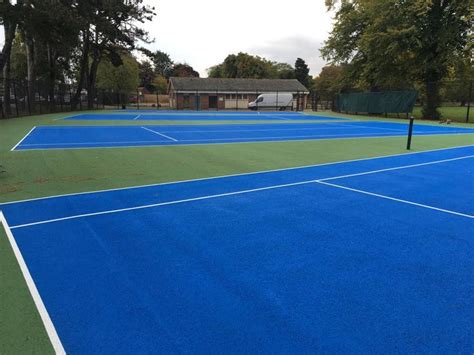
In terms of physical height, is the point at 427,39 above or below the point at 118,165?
above

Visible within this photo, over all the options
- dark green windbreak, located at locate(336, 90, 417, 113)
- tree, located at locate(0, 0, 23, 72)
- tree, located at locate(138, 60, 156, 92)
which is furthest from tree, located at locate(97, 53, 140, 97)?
dark green windbreak, located at locate(336, 90, 417, 113)

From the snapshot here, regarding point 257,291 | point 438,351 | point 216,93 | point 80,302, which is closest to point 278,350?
point 257,291

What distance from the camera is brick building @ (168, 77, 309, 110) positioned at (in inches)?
2296

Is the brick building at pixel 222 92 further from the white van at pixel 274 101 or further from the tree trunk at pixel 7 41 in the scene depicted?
the tree trunk at pixel 7 41

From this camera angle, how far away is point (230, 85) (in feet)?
202

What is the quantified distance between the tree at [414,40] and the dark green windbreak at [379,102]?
1.59 meters

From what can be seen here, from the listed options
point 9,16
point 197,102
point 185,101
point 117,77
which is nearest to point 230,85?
point 197,102

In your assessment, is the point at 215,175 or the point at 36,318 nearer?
the point at 36,318

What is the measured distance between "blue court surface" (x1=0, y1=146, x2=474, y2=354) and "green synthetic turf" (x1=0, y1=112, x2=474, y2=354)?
0.24 meters

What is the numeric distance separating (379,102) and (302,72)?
67.3 metres

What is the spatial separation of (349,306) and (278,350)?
954 mm

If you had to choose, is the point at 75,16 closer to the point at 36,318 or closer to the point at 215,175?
the point at 215,175

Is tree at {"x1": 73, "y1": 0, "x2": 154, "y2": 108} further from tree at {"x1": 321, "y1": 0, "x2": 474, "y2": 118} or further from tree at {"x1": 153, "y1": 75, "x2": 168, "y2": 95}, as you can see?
tree at {"x1": 153, "y1": 75, "x2": 168, "y2": 95}

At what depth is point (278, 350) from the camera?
114 inches
